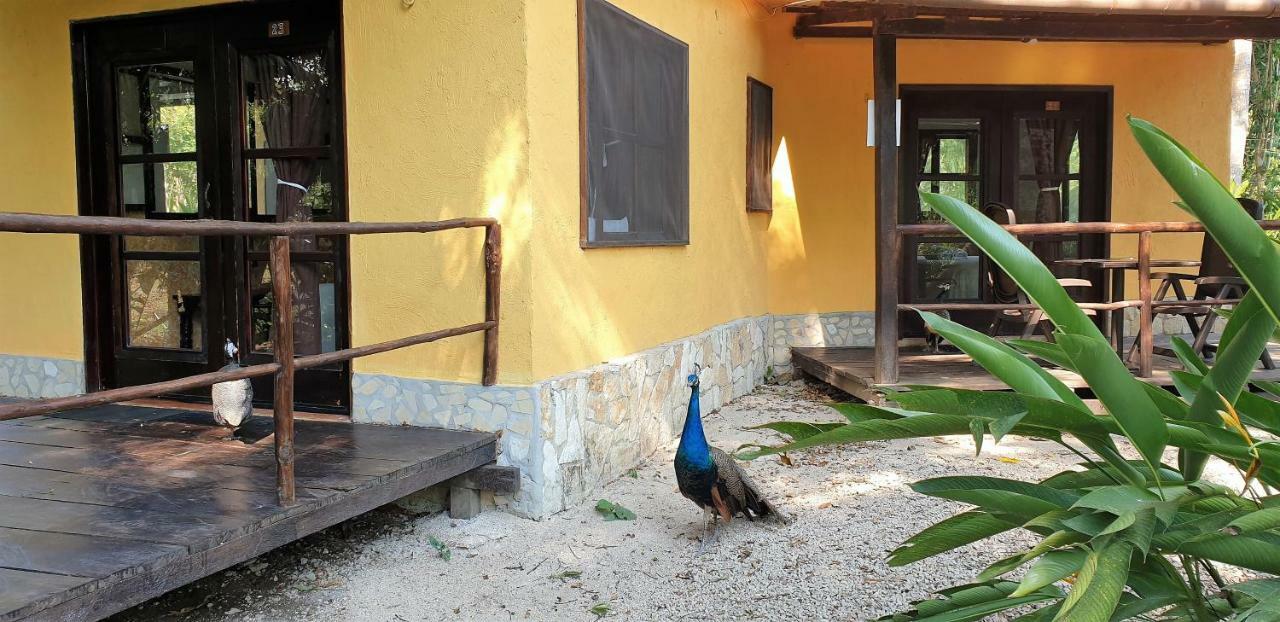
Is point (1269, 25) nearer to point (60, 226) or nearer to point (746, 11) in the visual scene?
point (746, 11)

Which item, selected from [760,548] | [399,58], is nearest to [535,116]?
[399,58]

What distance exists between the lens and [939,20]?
20.6 ft

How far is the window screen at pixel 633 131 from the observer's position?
488cm

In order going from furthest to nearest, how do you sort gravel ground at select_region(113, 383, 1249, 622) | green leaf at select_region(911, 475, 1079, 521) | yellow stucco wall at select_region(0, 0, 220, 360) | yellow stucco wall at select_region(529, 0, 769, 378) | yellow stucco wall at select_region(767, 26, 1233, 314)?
1. yellow stucco wall at select_region(767, 26, 1233, 314)
2. yellow stucco wall at select_region(0, 0, 220, 360)
3. yellow stucco wall at select_region(529, 0, 769, 378)
4. gravel ground at select_region(113, 383, 1249, 622)
5. green leaf at select_region(911, 475, 1079, 521)

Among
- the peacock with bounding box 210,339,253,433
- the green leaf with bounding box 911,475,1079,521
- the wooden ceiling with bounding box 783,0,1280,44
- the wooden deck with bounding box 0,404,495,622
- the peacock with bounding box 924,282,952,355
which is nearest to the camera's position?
the green leaf with bounding box 911,475,1079,521

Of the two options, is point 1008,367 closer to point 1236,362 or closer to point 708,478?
point 1236,362

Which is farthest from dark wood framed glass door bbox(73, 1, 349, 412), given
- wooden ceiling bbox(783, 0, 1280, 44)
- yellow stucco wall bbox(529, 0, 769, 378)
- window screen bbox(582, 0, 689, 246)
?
wooden ceiling bbox(783, 0, 1280, 44)

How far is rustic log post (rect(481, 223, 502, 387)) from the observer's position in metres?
4.30

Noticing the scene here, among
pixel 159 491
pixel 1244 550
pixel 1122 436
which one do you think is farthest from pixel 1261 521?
pixel 159 491

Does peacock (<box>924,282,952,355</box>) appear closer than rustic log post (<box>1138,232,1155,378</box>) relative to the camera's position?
No

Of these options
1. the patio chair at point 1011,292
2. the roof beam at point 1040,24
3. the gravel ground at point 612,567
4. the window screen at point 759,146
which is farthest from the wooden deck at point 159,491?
the window screen at point 759,146

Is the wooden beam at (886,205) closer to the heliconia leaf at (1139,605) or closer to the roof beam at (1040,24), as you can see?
the roof beam at (1040,24)

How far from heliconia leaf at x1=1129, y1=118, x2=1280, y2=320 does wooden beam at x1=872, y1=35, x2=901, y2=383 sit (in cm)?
493

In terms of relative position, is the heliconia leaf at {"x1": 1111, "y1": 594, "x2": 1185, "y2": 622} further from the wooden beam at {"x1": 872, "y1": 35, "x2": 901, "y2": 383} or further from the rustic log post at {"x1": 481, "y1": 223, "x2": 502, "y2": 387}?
the wooden beam at {"x1": 872, "y1": 35, "x2": 901, "y2": 383}
